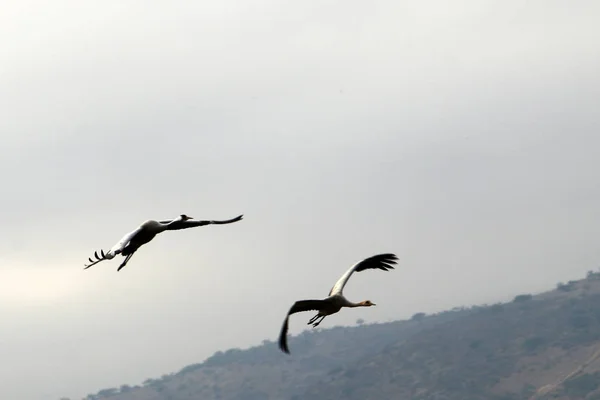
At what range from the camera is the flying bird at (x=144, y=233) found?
33438 millimetres

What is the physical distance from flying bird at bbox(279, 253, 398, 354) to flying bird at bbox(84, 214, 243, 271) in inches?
149

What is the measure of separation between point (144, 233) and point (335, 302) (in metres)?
6.92

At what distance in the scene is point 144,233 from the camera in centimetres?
3647

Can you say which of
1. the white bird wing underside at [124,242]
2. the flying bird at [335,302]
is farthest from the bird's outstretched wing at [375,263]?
the white bird wing underside at [124,242]

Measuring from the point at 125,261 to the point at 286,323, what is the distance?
17.3ft

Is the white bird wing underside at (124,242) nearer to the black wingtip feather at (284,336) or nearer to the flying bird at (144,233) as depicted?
the flying bird at (144,233)

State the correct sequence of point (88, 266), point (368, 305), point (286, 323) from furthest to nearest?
point (368, 305), point (286, 323), point (88, 266)

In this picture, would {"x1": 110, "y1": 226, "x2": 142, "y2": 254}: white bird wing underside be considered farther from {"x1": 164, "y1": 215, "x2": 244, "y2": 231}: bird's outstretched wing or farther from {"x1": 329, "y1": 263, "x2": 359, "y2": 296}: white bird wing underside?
{"x1": 329, "y1": 263, "x2": 359, "y2": 296}: white bird wing underside

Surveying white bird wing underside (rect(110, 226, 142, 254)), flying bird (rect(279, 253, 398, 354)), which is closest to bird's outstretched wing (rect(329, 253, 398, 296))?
flying bird (rect(279, 253, 398, 354))

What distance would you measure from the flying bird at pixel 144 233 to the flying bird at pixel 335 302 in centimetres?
378

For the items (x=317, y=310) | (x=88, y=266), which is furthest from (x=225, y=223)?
(x=88, y=266)

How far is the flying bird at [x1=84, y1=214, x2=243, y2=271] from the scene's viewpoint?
110ft

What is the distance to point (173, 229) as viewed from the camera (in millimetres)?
38125

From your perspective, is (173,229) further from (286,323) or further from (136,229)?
(286,323)
